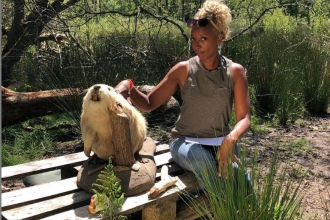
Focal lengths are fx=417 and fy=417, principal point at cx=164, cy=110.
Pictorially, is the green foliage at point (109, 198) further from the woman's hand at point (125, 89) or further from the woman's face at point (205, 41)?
the woman's face at point (205, 41)

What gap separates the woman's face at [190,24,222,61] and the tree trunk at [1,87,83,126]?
2.28 metres

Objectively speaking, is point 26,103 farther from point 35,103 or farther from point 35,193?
point 35,193

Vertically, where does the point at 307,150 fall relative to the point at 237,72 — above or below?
below

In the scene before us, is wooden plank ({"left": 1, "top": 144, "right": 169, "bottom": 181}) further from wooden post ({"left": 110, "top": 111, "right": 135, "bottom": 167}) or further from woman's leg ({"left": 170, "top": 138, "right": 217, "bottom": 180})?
woman's leg ({"left": 170, "top": 138, "right": 217, "bottom": 180})

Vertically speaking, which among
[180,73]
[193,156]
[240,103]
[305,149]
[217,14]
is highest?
[217,14]

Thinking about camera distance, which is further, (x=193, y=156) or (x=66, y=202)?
(x=193, y=156)

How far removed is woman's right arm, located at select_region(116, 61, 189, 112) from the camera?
276cm

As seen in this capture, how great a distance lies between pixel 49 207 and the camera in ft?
7.18

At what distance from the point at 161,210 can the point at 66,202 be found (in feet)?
1.73

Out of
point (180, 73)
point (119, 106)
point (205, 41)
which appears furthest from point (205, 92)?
point (119, 106)

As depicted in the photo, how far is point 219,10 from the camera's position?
2576 mm

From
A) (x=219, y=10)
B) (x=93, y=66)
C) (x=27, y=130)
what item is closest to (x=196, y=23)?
(x=219, y=10)

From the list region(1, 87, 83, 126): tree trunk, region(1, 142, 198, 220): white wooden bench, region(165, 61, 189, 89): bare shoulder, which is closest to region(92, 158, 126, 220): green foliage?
region(1, 142, 198, 220): white wooden bench

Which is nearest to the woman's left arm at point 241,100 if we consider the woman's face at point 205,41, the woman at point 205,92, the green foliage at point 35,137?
the woman at point 205,92
